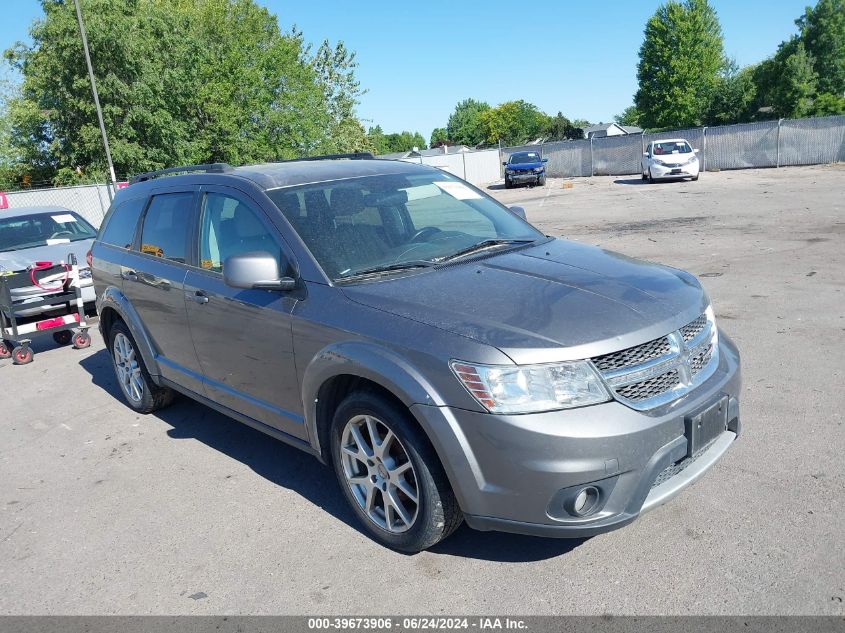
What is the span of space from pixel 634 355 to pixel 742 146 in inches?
1380

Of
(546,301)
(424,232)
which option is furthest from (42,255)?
(546,301)

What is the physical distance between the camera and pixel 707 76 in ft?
242

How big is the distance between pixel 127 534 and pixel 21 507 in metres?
0.96

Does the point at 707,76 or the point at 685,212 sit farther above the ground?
the point at 707,76

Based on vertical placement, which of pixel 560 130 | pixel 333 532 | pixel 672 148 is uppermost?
pixel 560 130

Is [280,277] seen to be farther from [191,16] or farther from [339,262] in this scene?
[191,16]

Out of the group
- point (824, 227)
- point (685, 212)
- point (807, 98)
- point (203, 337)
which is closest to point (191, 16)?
point (685, 212)

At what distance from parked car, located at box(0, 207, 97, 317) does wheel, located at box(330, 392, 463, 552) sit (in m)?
6.22

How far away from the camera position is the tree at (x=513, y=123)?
4953 inches

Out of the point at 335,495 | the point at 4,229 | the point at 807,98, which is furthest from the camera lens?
the point at 807,98

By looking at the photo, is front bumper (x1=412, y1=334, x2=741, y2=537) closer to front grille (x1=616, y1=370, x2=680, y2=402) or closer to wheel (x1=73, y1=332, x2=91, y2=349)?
front grille (x1=616, y1=370, x2=680, y2=402)

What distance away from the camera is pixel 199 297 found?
4.40 metres

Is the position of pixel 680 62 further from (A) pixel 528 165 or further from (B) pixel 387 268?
(B) pixel 387 268

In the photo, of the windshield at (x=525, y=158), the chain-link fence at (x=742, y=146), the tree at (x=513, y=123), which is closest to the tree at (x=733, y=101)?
the chain-link fence at (x=742, y=146)
